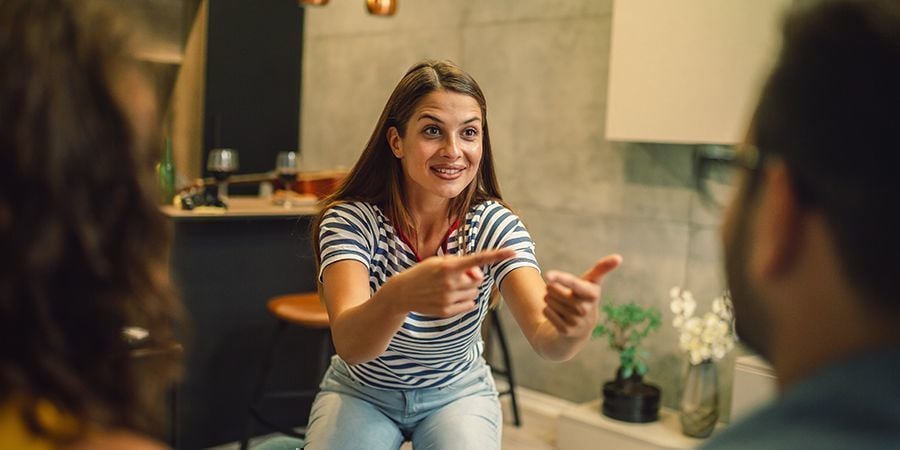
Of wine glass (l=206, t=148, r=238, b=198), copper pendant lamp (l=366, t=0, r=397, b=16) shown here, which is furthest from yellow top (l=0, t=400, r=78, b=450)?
copper pendant lamp (l=366, t=0, r=397, b=16)

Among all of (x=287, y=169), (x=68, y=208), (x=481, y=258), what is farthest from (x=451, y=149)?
(x=287, y=169)

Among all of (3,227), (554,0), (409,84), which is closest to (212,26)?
(554,0)

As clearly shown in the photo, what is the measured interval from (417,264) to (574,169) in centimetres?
255

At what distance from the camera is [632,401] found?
3.64 meters

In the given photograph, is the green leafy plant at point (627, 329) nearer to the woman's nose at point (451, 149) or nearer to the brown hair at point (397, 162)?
the brown hair at point (397, 162)

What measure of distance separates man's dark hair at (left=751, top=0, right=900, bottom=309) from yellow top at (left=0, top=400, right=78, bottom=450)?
666 millimetres

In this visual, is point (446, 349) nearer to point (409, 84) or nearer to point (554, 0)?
point (409, 84)

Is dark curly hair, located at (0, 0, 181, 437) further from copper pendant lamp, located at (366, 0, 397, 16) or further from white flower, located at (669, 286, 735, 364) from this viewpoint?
copper pendant lamp, located at (366, 0, 397, 16)

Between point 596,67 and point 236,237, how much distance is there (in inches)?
69.8

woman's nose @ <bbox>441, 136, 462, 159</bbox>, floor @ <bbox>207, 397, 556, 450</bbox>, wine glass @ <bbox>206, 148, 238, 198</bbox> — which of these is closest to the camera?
woman's nose @ <bbox>441, 136, 462, 159</bbox>

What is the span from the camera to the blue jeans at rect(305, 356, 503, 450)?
6.18 ft

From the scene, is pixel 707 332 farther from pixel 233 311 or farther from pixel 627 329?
pixel 233 311

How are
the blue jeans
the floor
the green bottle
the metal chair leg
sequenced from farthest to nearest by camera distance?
1. the metal chair leg
2. the floor
3. the green bottle
4. the blue jeans

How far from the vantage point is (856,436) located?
64cm
